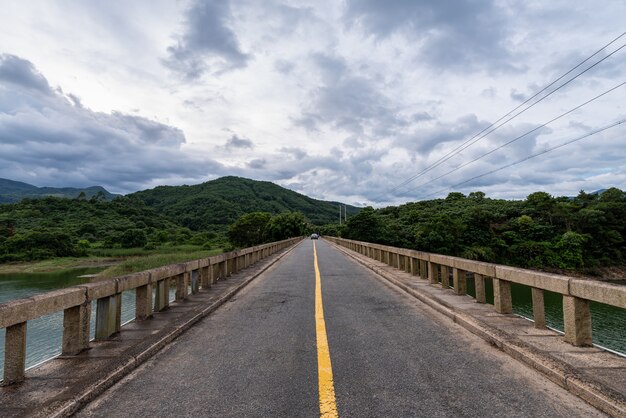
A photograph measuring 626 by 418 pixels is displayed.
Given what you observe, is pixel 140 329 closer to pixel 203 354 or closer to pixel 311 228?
pixel 203 354

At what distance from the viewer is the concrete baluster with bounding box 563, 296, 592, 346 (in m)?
4.38

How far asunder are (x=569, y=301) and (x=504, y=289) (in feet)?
5.48

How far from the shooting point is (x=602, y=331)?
2131 centimetres

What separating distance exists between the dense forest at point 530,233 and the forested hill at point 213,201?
6899 cm

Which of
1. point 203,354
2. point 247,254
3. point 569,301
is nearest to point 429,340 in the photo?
point 569,301

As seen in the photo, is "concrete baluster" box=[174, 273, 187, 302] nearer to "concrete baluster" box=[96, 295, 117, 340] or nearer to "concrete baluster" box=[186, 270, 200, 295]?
"concrete baluster" box=[186, 270, 200, 295]

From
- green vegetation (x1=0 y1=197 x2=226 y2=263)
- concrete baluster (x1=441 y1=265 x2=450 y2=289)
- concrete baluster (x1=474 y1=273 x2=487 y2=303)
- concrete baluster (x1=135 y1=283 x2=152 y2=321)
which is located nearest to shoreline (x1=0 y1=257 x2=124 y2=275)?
green vegetation (x1=0 y1=197 x2=226 y2=263)

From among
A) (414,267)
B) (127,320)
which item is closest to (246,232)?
(127,320)

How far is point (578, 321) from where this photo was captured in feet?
14.5

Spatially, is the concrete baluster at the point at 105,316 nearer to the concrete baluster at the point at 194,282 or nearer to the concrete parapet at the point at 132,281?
the concrete parapet at the point at 132,281

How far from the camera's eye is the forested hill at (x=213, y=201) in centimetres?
13162

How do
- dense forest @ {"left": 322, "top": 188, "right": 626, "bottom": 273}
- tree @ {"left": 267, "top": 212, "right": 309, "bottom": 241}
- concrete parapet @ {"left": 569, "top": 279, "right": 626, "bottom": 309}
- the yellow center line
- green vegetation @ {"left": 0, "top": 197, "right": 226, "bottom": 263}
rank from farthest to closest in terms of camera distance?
1. tree @ {"left": 267, "top": 212, "right": 309, "bottom": 241}
2. green vegetation @ {"left": 0, "top": 197, "right": 226, "bottom": 263}
3. dense forest @ {"left": 322, "top": 188, "right": 626, "bottom": 273}
4. concrete parapet @ {"left": 569, "top": 279, "right": 626, "bottom": 309}
5. the yellow center line

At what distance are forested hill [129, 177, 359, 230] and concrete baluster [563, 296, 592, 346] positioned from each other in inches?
4918

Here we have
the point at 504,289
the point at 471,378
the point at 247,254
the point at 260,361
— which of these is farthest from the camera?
the point at 247,254
